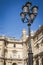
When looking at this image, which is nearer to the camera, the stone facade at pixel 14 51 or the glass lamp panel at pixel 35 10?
the glass lamp panel at pixel 35 10

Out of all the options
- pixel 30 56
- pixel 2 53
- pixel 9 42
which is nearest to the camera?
pixel 30 56

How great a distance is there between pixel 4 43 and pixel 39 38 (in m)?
13.6

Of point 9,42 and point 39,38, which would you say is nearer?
point 39,38

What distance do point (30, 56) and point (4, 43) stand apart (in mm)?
37692

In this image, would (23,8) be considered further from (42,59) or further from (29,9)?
(42,59)

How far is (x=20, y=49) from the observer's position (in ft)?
168

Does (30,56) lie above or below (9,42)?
below

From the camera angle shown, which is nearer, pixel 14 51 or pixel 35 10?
pixel 35 10

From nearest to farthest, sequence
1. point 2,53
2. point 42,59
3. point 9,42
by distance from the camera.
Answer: point 42,59
point 2,53
point 9,42

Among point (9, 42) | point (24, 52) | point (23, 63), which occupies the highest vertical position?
point (9, 42)

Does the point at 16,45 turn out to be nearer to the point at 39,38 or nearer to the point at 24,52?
the point at 24,52

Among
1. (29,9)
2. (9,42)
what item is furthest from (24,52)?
(29,9)

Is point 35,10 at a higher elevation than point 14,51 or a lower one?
higher

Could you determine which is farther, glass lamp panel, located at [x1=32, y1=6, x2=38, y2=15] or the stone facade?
the stone facade
